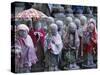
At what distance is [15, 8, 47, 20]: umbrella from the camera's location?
1.32 metres

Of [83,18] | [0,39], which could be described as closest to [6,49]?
[0,39]

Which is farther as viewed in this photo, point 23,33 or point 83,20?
point 83,20

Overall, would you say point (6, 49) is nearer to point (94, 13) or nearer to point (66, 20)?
point (66, 20)

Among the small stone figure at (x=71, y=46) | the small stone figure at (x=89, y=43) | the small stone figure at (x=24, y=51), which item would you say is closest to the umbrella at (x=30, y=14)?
the small stone figure at (x=24, y=51)

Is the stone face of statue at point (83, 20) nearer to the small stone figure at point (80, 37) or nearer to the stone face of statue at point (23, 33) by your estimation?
the small stone figure at point (80, 37)

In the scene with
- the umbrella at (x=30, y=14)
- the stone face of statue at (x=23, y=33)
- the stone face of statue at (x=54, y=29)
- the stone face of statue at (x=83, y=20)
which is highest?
the umbrella at (x=30, y=14)

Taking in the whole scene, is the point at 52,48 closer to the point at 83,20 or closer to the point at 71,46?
the point at 71,46

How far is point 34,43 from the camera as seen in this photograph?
1.35m

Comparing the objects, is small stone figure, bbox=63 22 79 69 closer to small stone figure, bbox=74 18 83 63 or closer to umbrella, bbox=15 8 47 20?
small stone figure, bbox=74 18 83 63

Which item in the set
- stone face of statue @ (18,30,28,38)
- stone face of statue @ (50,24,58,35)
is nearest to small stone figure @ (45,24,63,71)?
stone face of statue @ (50,24,58,35)

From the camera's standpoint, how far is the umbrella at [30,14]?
4.33 ft

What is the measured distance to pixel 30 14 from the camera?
1.34 meters

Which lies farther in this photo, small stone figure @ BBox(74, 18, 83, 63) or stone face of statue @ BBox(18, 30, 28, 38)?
small stone figure @ BBox(74, 18, 83, 63)

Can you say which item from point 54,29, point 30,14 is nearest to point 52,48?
point 54,29
